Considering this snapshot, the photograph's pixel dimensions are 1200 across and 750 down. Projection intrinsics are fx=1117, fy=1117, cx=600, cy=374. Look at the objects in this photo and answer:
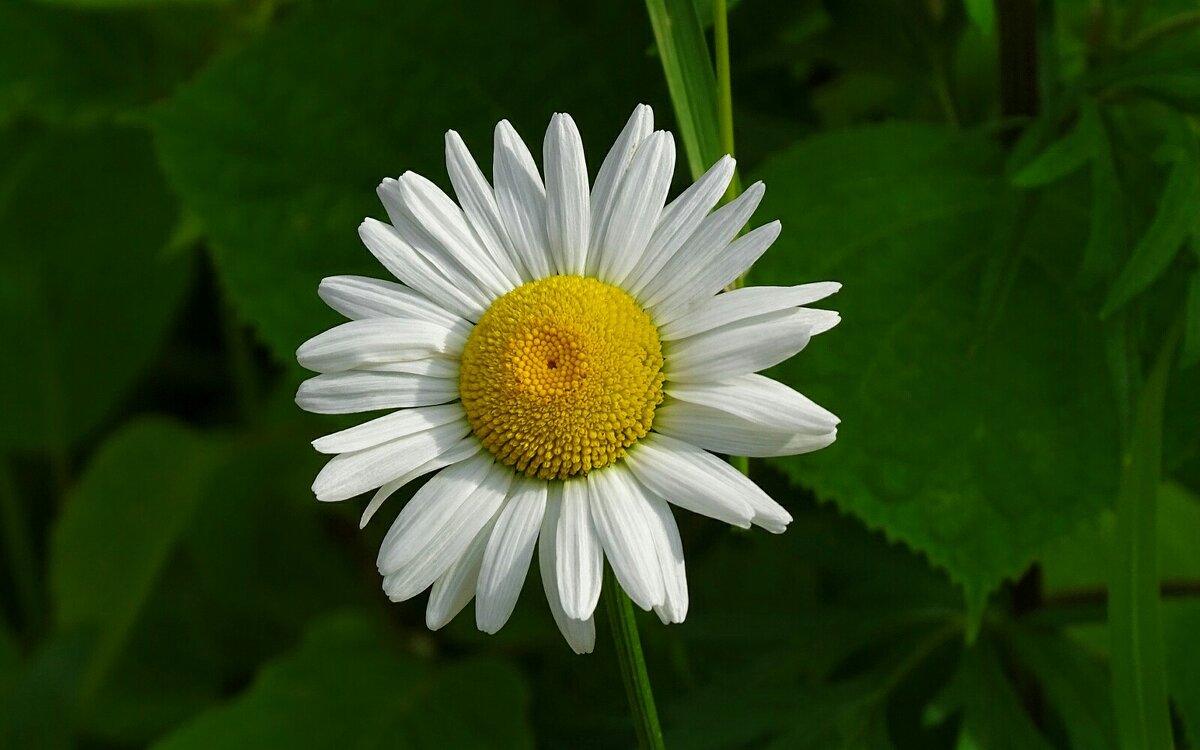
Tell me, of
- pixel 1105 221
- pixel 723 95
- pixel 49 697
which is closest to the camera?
pixel 723 95

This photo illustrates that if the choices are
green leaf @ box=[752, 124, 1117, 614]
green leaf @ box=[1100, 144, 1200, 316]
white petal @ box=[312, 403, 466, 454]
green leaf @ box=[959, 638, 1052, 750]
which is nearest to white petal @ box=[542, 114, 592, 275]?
white petal @ box=[312, 403, 466, 454]

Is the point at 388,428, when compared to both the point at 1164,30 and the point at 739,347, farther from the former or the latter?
the point at 1164,30

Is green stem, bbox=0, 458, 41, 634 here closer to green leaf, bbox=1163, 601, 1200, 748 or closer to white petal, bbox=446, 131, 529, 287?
white petal, bbox=446, 131, 529, 287

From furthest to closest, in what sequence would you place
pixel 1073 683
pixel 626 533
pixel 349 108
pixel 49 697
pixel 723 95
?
pixel 49 697 < pixel 349 108 < pixel 1073 683 < pixel 723 95 < pixel 626 533

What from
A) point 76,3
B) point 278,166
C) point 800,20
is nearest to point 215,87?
point 278,166

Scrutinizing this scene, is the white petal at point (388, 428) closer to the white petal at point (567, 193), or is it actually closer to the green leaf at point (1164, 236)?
the white petal at point (567, 193)

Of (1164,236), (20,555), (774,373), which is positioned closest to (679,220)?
(774,373)
